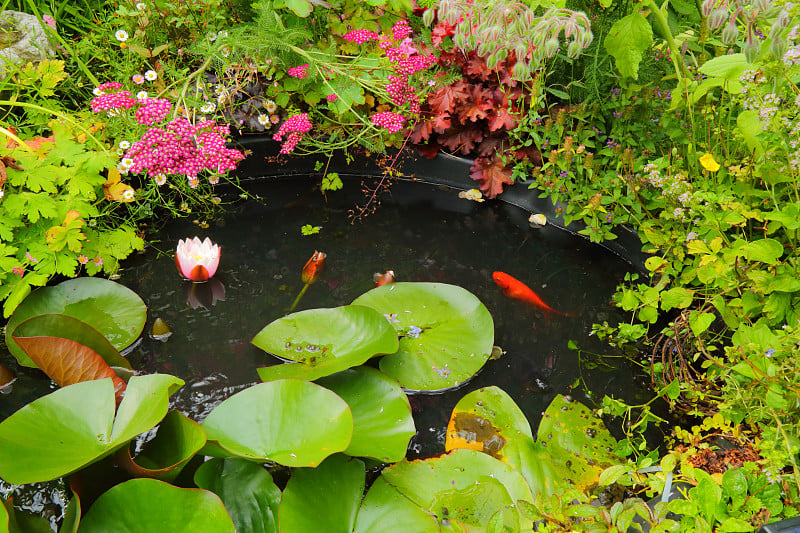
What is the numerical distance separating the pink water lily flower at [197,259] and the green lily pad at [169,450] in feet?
2.15

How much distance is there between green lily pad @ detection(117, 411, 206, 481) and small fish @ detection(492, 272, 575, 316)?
41.7 inches

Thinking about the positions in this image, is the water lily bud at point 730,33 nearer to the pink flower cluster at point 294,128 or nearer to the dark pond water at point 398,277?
the dark pond water at point 398,277

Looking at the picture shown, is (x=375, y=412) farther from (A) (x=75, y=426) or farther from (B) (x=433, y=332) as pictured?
(A) (x=75, y=426)

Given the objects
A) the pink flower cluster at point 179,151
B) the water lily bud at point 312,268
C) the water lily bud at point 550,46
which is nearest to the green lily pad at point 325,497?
the water lily bud at point 312,268

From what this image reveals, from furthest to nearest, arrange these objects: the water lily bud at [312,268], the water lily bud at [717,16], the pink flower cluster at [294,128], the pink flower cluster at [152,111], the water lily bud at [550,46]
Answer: the pink flower cluster at [294,128] < the water lily bud at [312,268] < the pink flower cluster at [152,111] < the water lily bud at [550,46] < the water lily bud at [717,16]

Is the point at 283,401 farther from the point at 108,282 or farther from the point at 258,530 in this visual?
the point at 108,282

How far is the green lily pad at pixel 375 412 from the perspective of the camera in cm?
122

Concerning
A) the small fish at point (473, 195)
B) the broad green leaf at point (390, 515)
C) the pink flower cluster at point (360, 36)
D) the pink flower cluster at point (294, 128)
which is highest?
the pink flower cluster at point (360, 36)

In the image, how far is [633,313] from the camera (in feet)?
5.61

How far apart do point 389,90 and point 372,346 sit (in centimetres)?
106

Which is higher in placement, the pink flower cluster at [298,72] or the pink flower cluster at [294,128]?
the pink flower cluster at [298,72]

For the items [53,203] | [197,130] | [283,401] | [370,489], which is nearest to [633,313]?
[370,489]

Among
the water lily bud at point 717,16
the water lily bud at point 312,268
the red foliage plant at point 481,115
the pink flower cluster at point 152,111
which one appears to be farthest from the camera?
the red foliage plant at point 481,115

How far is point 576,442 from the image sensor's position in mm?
1353
